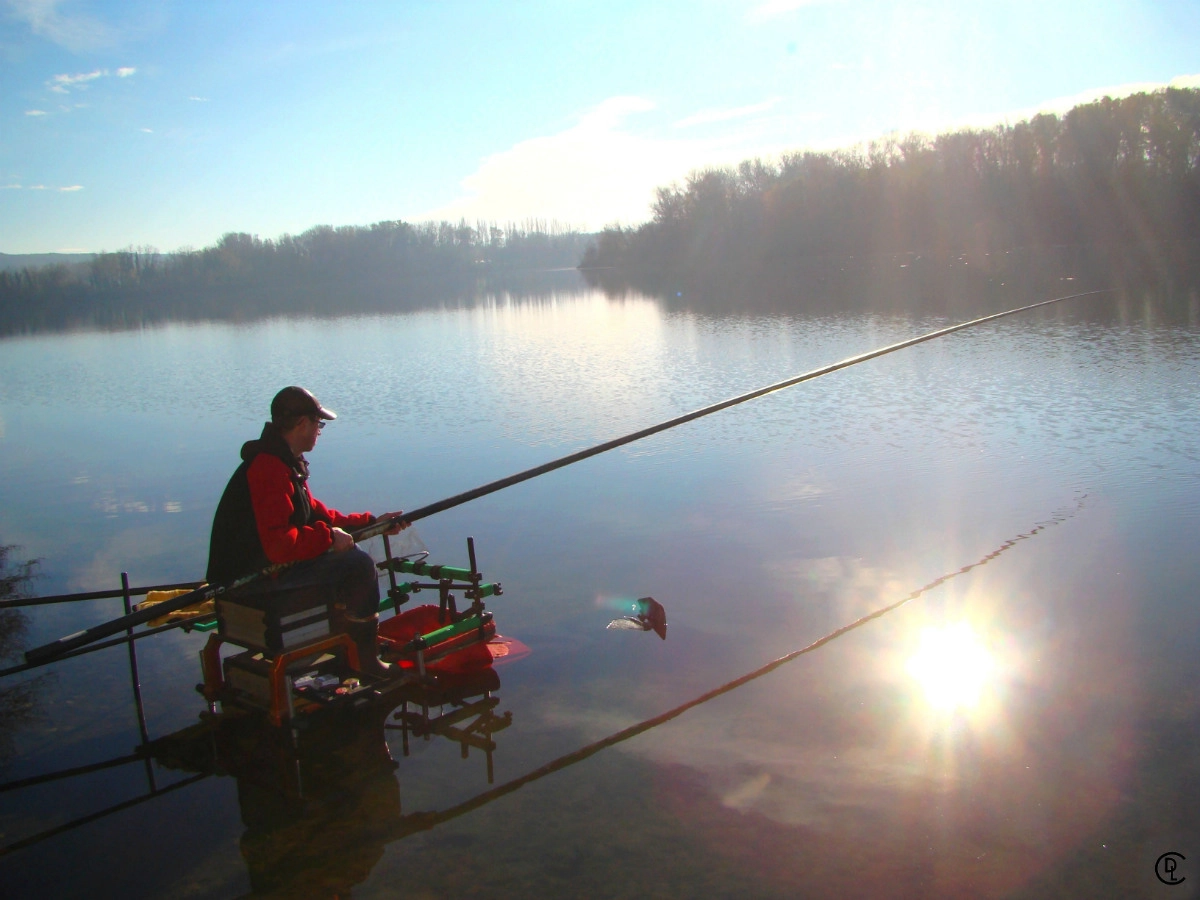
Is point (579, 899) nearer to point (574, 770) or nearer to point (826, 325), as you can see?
point (574, 770)

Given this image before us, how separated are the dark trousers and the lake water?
751 mm

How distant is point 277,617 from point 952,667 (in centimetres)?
352

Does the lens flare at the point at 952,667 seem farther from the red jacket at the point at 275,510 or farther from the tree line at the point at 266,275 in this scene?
the tree line at the point at 266,275

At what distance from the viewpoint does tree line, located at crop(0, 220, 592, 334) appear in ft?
253

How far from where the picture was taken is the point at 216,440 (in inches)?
572

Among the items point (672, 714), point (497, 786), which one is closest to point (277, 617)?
point (497, 786)

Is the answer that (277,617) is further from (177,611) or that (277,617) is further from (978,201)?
(978,201)

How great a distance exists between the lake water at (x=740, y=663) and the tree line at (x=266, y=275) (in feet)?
153

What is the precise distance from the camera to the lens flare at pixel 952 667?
4.75 m

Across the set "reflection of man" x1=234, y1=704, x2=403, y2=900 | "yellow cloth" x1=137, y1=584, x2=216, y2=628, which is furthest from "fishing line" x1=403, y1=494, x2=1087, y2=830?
"yellow cloth" x1=137, y1=584, x2=216, y2=628

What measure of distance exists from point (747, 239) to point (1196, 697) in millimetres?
77173

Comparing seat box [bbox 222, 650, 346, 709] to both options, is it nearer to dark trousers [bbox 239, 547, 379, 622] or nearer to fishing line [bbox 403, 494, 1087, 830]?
dark trousers [bbox 239, 547, 379, 622]

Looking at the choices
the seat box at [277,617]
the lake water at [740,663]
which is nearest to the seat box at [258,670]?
the seat box at [277,617]

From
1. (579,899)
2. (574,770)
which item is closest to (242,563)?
(574,770)
